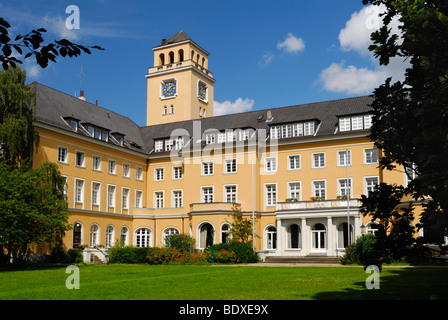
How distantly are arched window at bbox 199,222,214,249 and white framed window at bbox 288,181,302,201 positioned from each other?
7.56 metres

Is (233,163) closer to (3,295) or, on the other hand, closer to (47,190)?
(47,190)

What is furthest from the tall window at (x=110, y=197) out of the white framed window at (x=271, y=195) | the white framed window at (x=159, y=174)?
the white framed window at (x=271, y=195)

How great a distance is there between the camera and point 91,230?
41.0m

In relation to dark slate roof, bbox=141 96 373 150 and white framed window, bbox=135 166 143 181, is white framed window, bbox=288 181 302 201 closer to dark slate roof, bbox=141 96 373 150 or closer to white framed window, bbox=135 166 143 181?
dark slate roof, bbox=141 96 373 150

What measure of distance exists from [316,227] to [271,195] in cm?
524

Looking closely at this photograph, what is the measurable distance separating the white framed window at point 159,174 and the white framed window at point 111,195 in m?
5.39

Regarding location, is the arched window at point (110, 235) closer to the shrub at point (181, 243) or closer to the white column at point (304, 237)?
the shrub at point (181, 243)

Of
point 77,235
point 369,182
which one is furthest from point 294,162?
point 77,235

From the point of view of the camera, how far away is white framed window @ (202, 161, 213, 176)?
45.1 m

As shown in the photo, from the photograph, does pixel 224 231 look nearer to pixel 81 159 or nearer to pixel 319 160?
pixel 319 160

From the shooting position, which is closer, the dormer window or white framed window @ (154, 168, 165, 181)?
the dormer window

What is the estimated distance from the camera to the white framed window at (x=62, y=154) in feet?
126

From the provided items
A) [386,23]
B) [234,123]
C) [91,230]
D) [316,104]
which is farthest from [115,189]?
[386,23]

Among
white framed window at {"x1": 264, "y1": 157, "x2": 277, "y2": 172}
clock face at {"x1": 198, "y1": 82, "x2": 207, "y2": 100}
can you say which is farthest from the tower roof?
white framed window at {"x1": 264, "y1": 157, "x2": 277, "y2": 172}
